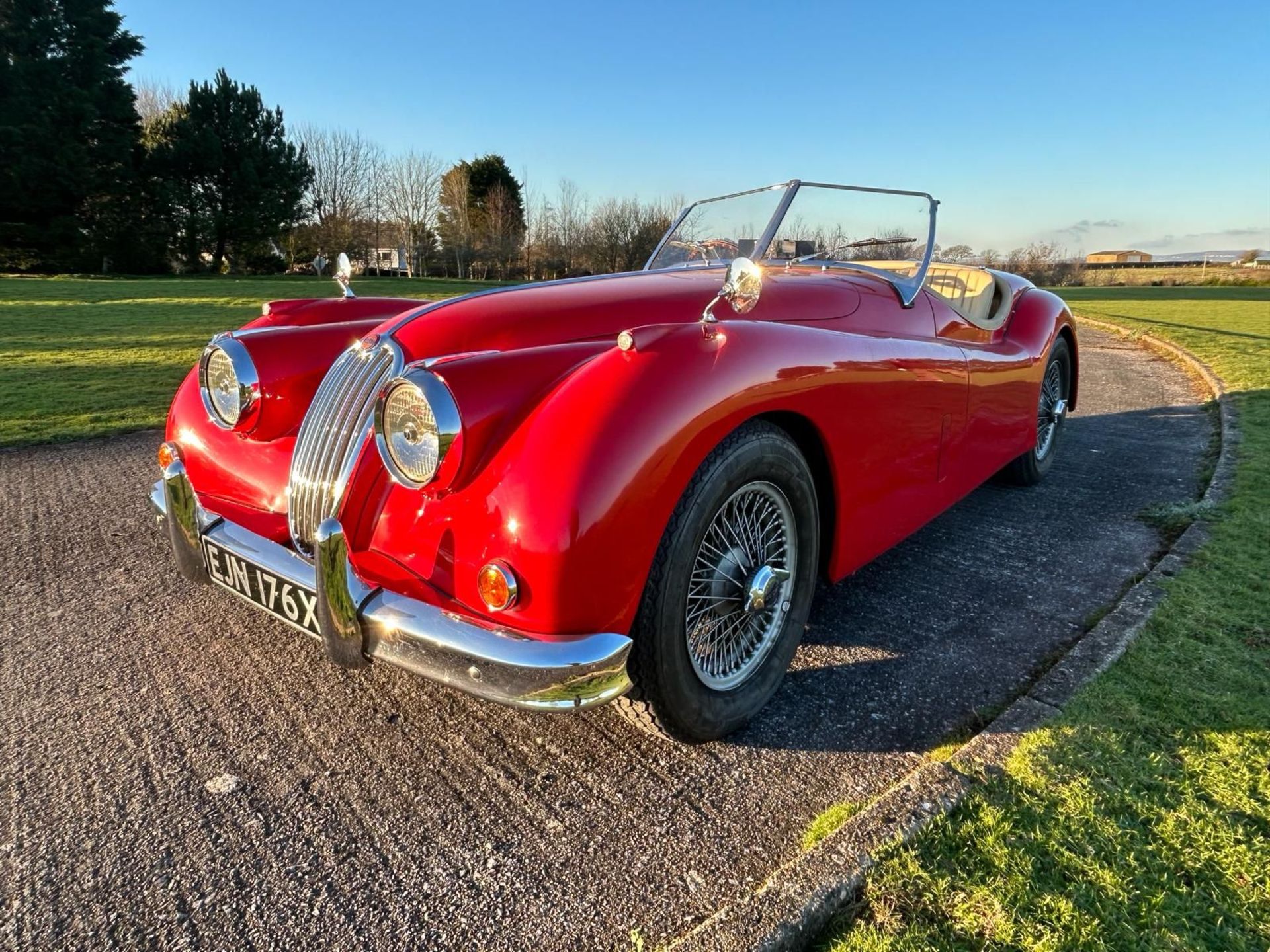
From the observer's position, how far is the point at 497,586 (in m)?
1.67

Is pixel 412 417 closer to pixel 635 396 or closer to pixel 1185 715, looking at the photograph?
pixel 635 396

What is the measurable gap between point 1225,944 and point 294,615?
7.27 ft

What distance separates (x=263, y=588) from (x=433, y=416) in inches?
30.6

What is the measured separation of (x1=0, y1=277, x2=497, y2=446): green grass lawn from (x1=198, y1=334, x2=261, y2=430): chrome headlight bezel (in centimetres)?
387

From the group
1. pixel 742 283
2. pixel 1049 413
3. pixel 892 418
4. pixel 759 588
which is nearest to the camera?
pixel 759 588

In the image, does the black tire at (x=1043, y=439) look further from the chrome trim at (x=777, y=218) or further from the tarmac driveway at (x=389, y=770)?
the chrome trim at (x=777, y=218)

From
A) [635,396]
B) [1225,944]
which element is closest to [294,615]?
[635,396]

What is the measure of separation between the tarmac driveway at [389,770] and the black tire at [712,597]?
0.15m

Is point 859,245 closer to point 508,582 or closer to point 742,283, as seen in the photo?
point 742,283

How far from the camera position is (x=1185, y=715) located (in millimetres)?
2094

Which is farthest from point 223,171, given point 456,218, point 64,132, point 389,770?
point 389,770

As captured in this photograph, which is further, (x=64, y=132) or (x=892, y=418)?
(x=64, y=132)

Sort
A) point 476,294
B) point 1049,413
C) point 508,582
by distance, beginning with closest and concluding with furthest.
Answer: point 508,582 → point 476,294 → point 1049,413

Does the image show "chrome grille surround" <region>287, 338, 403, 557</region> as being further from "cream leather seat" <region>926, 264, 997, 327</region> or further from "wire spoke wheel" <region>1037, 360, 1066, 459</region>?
"wire spoke wheel" <region>1037, 360, 1066, 459</region>
